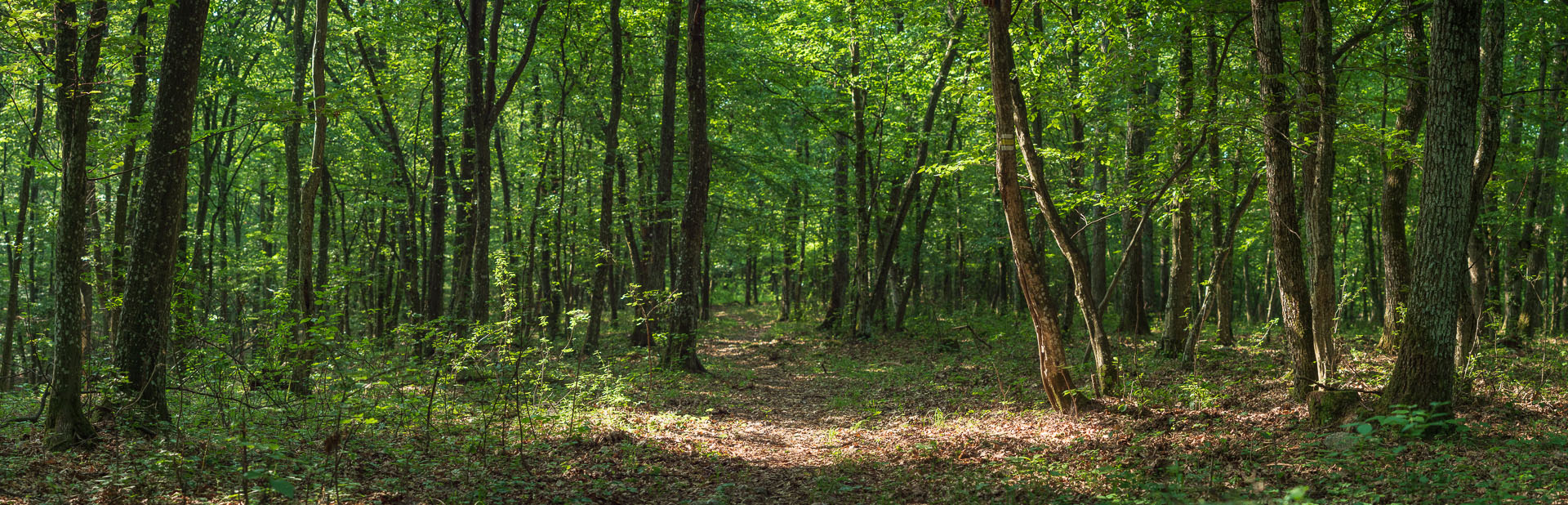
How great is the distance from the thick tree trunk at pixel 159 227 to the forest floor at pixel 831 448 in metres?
0.40

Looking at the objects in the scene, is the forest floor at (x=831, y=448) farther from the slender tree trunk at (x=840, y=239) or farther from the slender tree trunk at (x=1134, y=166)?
the slender tree trunk at (x=840, y=239)

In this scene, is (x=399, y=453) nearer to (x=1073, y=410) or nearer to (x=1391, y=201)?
(x=1073, y=410)

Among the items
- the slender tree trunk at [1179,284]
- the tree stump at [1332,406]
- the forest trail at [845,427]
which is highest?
the slender tree trunk at [1179,284]

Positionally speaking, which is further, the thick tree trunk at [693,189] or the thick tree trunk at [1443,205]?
the thick tree trunk at [693,189]

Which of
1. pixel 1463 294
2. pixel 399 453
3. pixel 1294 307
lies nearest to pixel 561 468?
pixel 399 453

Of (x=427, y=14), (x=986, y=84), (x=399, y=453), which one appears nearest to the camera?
(x=399, y=453)

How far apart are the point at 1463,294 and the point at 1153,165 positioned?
3569 mm

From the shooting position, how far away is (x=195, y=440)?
6398mm

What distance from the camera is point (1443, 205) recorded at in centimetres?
603

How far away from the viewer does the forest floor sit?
17.2ft

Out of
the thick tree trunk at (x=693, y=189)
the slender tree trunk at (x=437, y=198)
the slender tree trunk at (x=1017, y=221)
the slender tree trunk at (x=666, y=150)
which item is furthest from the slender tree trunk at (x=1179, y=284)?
the slender tree trunk at (x=437, y=198)

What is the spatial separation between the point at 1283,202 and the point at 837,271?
42.3 ft

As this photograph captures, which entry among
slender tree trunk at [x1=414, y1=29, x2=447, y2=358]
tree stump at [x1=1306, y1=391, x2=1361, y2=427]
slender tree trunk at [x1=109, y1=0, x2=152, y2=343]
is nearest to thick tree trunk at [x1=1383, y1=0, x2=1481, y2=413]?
tree stump at [x1=1306, y1=391, x2=1361, y2=427]

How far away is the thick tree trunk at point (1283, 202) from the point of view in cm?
750
